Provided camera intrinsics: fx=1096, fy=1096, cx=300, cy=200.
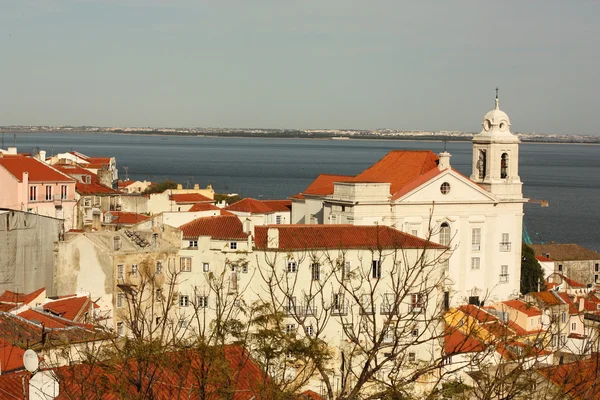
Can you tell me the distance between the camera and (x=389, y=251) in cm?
3388

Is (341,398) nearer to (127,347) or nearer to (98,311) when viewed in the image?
(127,347)

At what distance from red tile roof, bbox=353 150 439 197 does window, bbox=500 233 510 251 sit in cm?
440

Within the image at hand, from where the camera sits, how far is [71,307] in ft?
91.6

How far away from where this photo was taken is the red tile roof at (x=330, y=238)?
111ft

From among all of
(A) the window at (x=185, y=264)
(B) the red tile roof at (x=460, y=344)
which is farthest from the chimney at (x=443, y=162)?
(B) the red tile roof at (x=460, y=344)

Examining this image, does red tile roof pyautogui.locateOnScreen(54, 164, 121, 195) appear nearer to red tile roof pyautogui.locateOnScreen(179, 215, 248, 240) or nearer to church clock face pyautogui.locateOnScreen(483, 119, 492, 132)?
red tile roof pyautogui.locateOnScreen(179, 215, 248, 240)

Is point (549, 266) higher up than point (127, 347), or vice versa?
point (127, 347)

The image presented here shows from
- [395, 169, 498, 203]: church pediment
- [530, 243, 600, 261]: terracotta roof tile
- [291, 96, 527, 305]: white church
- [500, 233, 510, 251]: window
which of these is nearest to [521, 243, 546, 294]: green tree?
[500, 233, 510, 251]: window

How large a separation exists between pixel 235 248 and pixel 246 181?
108840 millimetres

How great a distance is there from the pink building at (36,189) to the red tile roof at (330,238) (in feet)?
41.5

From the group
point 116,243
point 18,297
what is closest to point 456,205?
point 116,243

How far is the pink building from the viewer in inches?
1709

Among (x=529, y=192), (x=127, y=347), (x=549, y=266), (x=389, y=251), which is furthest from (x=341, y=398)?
(x=529, y=192)

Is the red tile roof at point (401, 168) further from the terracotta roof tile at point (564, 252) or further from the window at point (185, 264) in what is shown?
the terracotta roof tile at point (564, 252)
